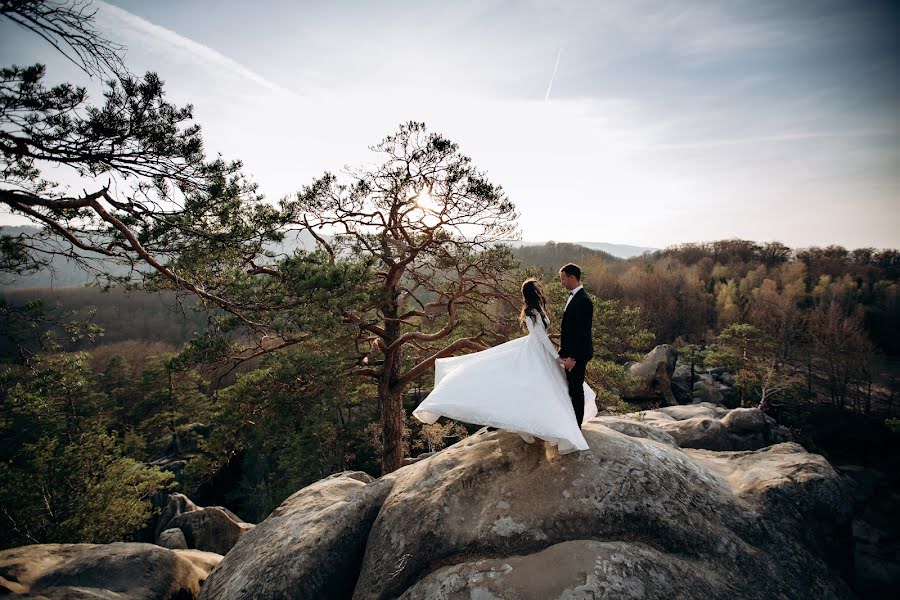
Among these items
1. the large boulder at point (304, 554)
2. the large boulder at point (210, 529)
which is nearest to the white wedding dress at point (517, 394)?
the large boulder at point (304, 554)

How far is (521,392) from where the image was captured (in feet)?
14.9

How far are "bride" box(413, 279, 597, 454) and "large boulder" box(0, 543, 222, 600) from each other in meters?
4.98

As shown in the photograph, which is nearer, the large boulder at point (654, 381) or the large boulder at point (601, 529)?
the large boulder at point (601, 529)

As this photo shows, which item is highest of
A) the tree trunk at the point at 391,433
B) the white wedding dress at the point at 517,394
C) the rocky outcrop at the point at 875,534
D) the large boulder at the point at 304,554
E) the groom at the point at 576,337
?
the groom at the point at 576,337

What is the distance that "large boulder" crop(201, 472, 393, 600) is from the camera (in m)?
4.44

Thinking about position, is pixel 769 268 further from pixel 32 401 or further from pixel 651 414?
pixel 32 401

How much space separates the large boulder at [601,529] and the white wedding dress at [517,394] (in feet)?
1.76

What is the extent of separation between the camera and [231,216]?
6414 mm

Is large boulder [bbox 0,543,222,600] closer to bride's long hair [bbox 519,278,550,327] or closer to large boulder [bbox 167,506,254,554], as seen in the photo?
bride's long hair [bbox 519,278,550,327]

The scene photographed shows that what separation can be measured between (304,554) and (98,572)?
3.63 meters

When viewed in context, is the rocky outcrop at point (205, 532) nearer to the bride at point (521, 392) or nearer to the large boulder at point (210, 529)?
the large boulder at point (210, 529)

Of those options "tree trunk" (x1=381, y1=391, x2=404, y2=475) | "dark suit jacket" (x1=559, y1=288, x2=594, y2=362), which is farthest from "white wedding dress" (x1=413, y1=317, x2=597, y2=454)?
"tree trunk" (x1=381, y1=391, x2=404, y2=475)

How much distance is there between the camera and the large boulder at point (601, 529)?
352 centimetres

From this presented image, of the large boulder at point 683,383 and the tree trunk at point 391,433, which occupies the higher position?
the tree trunk at point 391,433
